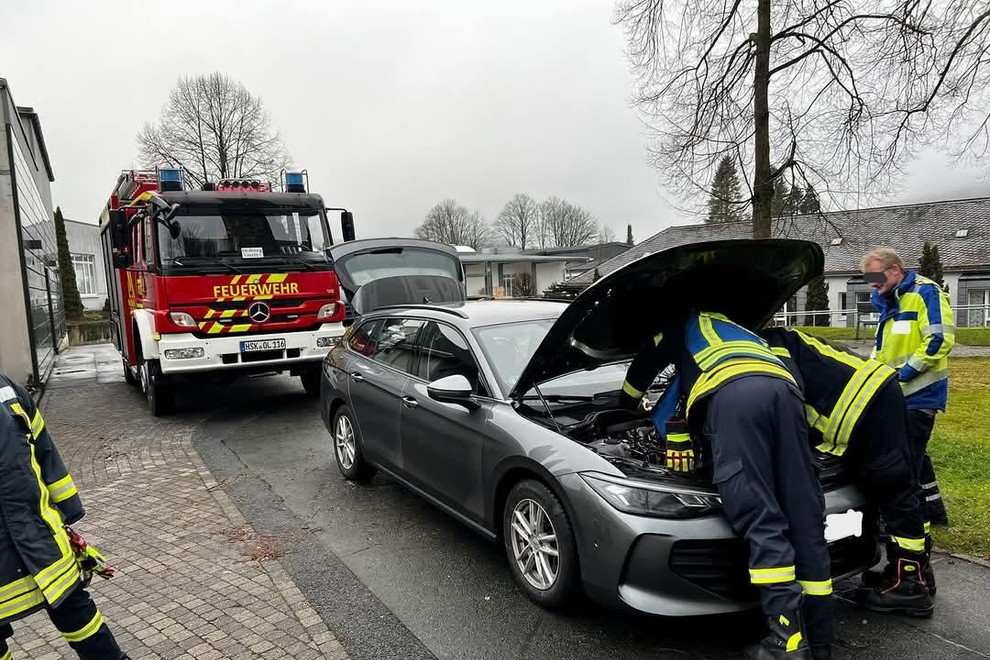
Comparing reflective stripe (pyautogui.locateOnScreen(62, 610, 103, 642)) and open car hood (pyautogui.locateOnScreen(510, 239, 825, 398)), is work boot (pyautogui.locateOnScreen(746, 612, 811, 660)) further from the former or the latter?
reflective stripe (pyautogui.locateOnScreen(62, 610, 103, 642))

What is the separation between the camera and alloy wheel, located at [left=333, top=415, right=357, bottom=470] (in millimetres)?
5367

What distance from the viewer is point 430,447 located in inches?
161

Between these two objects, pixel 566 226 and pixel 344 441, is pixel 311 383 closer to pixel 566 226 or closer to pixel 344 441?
pixel 344 441

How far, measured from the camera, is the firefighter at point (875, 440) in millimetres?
2939

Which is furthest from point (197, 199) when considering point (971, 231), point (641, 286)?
point (971, 231)

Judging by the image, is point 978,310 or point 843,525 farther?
point 978,310

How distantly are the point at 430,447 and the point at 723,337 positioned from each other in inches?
81.7

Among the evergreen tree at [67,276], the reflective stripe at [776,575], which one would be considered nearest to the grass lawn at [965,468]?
A: the reflective stripe at [776,575]

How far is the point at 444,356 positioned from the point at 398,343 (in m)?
0.75

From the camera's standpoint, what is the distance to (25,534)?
219cm

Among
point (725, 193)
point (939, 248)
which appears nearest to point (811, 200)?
point (725, 193)

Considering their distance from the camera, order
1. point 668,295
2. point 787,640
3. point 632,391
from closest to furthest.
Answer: point 787,640 → point 668,295 → point 632,391

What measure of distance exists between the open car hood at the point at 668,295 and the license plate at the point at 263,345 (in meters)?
5.38

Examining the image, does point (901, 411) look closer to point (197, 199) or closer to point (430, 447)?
point (430, 447)
